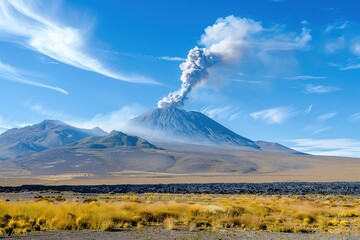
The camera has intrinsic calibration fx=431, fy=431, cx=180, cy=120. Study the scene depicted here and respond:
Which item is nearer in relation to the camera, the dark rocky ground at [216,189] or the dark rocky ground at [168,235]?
the dark rocky ground at [168,235]

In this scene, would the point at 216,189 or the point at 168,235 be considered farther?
the point at 216,189

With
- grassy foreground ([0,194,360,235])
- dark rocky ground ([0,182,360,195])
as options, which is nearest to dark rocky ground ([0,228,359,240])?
grassy foreground ([0,194,360,235])

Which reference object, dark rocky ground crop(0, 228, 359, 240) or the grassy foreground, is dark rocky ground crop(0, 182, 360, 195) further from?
dark rocky ground crop(0, 228, 359, 240)

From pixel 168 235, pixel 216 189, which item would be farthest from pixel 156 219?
pixel 216 189

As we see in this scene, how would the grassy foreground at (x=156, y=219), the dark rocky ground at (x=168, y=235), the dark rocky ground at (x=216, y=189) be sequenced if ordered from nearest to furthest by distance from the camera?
the dark rocky ground at (x=168, y=235), the grassy foreground at (x=156, y=219), the dark rocky ground at (x=216, y=189)

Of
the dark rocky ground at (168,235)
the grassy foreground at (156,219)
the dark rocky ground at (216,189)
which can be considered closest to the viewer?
the dark rocky ground at (168,235)

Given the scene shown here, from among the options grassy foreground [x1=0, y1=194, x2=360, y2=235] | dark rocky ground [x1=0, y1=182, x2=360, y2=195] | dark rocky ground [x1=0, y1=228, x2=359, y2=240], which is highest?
dark rocky ground [x1=0, y1=182, x2=360, y2=195]

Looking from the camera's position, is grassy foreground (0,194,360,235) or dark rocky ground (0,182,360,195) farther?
dark rocky ground (0,182,360,195)

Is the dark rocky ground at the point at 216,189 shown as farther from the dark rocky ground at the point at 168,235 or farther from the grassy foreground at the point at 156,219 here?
the dark rocky ground at the point at 168,235

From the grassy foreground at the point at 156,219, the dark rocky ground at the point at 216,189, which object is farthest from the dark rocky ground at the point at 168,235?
the dark rocky ground at the point at 216,189

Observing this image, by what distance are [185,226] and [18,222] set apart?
24.1 feet

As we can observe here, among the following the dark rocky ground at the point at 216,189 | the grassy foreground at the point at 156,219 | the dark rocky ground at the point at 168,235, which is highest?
the dark rocky ground at the point at 216,189

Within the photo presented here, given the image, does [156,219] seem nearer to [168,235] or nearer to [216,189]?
[168,235]

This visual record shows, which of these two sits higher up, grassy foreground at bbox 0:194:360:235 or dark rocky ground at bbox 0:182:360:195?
dark rocky ground at bbox 0:182:360:195
